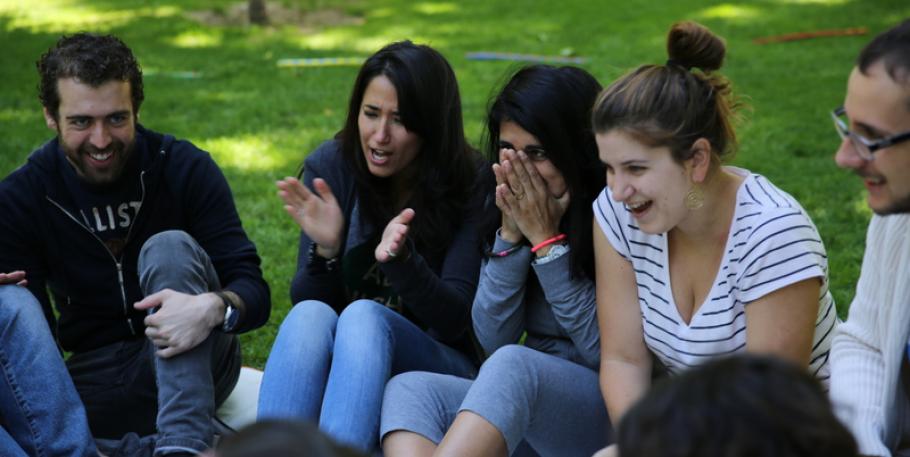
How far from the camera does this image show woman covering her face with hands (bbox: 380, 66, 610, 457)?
304 cm

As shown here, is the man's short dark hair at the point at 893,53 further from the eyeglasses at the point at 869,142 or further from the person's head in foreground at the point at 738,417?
the person's head in foreground at the point at 738,417

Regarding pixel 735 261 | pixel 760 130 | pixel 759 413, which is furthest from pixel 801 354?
pixel 760 130

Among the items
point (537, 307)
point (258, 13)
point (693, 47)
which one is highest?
point (693, 47)

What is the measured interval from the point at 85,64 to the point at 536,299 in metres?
1.61

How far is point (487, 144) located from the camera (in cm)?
349

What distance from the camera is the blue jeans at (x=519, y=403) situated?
2953mm

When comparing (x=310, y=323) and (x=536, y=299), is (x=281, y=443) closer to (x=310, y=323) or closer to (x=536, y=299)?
(x=310, y=323)

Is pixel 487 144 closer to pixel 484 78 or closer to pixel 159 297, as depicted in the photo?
pixel 159 297

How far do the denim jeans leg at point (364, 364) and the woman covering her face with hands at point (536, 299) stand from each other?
0.06 meters

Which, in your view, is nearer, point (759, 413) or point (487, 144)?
point (759, 413)

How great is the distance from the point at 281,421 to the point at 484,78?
25.0 feet

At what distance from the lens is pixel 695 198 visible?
2.84 meters

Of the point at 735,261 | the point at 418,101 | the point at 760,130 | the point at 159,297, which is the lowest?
the point at 760,130

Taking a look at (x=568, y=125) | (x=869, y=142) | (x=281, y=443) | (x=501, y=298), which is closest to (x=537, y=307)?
(x=501, y=298)
